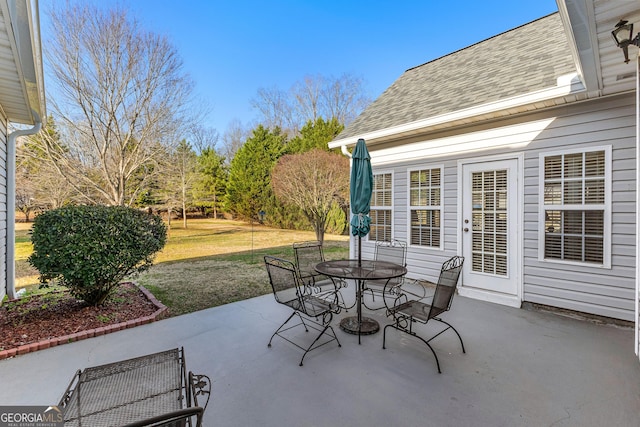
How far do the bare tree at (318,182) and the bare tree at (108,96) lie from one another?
421cm

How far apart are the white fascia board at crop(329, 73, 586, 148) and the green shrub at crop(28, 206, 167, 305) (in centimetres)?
421

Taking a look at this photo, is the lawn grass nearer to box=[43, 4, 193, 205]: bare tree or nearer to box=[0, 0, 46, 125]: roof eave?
box=[43, 4, 193, 205]: bare tree

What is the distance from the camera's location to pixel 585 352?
2.87 meters

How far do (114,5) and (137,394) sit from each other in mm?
9332

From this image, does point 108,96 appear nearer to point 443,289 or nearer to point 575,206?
point 443,289

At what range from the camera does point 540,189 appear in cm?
400

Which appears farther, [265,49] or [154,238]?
[265,49]

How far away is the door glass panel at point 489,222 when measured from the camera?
14.4 ft

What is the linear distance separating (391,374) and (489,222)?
310 cm

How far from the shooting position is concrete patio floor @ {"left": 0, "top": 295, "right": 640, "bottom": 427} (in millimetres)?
2031

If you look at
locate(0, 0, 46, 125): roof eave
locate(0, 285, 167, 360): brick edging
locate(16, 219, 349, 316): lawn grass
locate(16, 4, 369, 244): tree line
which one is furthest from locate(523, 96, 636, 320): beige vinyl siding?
locate(16, 4, 369, 244): tree line

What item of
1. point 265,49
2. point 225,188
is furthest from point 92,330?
point 225,188

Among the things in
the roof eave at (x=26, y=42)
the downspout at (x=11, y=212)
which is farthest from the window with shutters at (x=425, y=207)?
the downspout at (x=11, y=212)

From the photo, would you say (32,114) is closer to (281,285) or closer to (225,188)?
(281,285)
